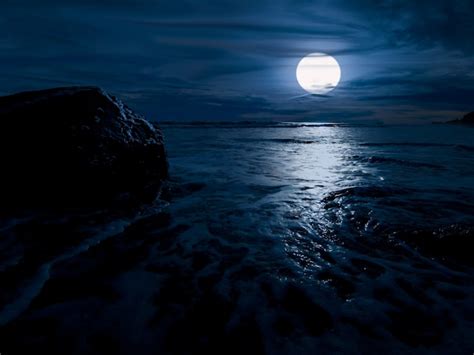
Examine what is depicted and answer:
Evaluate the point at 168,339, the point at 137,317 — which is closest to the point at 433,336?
the point at 168,339

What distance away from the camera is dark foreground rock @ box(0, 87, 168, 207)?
385 centimetres

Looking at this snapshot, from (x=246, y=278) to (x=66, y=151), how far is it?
312 centimetres

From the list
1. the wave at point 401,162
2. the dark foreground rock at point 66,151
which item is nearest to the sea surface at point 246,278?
the dark foreground rock at point 66,151

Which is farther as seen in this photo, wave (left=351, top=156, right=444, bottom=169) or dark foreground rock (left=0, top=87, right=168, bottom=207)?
wave (left=351, top=156, right=444, bottom=169)

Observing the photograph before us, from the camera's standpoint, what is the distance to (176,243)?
2916 millimetres

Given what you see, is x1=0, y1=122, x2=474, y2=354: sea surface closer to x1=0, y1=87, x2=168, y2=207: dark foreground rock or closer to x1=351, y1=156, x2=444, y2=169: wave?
x1=0, y1=87, x2=168, y2=207: dark foreground rock

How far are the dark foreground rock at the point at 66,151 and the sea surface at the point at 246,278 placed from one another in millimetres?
465

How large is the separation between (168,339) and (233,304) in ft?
1.59

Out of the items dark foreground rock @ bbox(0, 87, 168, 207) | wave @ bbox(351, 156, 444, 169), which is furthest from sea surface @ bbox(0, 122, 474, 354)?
wave @ bbox(351, 156, 444, 169)

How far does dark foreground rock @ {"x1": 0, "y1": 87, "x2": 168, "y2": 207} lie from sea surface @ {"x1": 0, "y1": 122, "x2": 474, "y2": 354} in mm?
465

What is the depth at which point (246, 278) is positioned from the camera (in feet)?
7.47

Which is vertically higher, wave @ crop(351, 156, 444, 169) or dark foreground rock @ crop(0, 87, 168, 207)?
dark foreground rock @ crop(0, 87, 168, 207)

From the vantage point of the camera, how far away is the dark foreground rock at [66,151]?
3848 mm

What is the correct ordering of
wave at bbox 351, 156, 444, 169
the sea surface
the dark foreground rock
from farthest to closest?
wave at bbox 351, 156, 444, 169, the dark foreground rock, the sea surface
